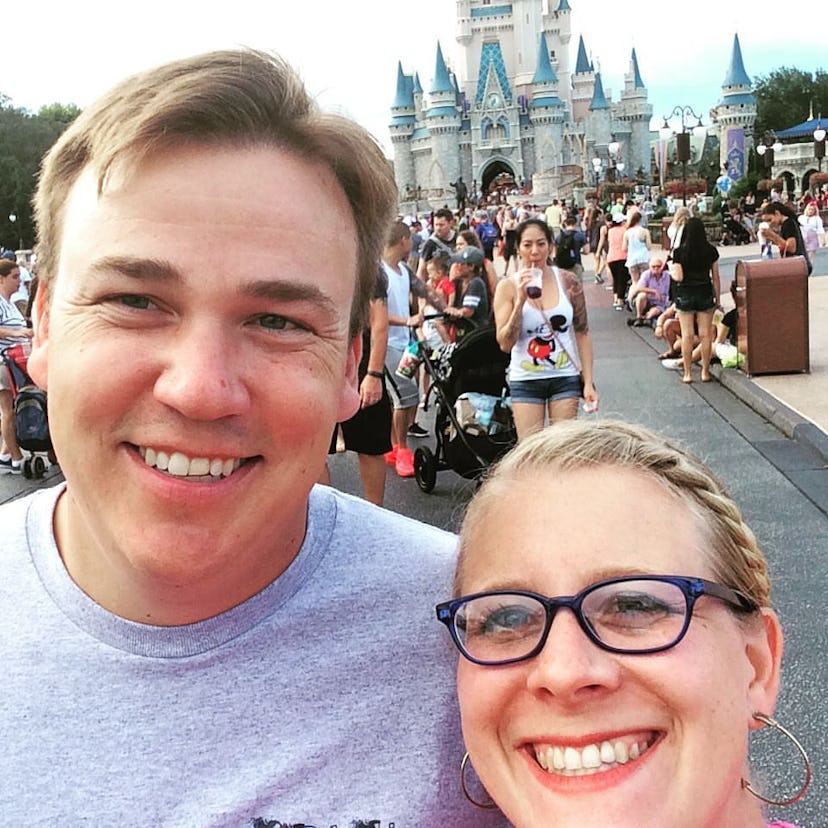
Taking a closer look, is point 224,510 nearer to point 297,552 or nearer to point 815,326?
point 297,552

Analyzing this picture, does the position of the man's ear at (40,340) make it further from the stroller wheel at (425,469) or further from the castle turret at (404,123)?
the castle turret at (404,123)

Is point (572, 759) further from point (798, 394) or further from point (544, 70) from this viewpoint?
point (544, 70)

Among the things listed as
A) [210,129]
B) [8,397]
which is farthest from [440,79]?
[210,129]

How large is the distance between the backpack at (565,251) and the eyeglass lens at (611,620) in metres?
13.7

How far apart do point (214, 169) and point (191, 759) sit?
0.74 m

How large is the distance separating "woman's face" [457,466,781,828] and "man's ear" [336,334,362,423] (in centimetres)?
28

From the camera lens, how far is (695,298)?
10031 mm

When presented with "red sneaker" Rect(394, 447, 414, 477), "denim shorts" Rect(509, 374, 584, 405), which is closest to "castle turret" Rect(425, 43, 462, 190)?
"red sneaker" Rect(394, 447, 414, 477)

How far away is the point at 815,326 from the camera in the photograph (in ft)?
40.7

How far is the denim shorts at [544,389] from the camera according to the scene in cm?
604

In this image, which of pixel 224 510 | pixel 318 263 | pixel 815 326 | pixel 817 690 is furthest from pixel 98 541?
pixel 815 326

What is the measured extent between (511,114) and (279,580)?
306 feet

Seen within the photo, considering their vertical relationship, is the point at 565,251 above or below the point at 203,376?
below

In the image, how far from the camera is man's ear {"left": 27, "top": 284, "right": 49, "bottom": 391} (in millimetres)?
1344
